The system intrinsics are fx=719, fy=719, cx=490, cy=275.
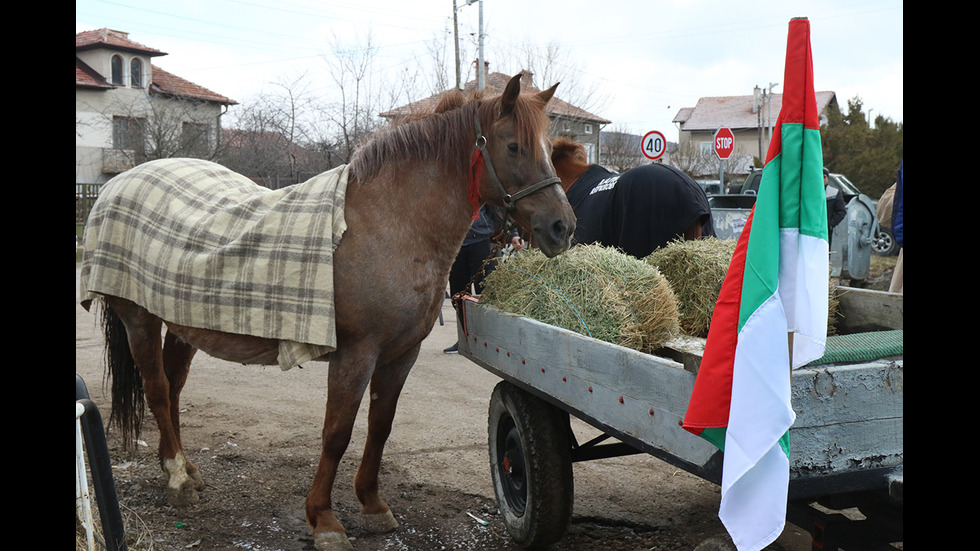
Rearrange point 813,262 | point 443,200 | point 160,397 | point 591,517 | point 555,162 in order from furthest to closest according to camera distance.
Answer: point 555,162, point 160,397, point 591,517, point 443,200, point 813,262

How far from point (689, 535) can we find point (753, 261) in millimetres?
1861

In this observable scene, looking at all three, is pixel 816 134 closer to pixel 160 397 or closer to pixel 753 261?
pixel 753 261

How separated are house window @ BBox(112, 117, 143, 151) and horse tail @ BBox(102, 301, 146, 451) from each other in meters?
18.7

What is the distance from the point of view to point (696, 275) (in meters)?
3.35

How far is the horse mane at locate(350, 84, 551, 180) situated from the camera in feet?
10.4

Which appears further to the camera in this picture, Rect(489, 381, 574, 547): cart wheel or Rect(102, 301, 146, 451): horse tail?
Rect(102, 301, 146, 451): horse tail

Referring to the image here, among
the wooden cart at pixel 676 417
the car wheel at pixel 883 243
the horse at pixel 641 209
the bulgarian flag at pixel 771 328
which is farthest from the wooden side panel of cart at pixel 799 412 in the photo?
the car wheel at pixel 883 243

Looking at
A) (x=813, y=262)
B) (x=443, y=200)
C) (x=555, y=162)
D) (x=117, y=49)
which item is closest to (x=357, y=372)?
(x=443, y=200)

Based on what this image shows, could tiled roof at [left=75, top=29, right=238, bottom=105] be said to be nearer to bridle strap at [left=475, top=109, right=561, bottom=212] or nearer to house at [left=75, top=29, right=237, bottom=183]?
house at [left=75, top=29, right=237, bottom=183]

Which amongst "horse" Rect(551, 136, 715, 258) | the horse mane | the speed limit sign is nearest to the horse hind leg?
the horse mane

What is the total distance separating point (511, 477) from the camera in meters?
3.36

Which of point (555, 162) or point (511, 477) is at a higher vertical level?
point (555, 162)

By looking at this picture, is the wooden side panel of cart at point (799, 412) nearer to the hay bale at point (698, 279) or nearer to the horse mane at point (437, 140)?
the hay bale at point (698, 279)

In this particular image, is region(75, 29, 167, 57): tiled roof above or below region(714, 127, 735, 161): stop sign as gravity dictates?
above
